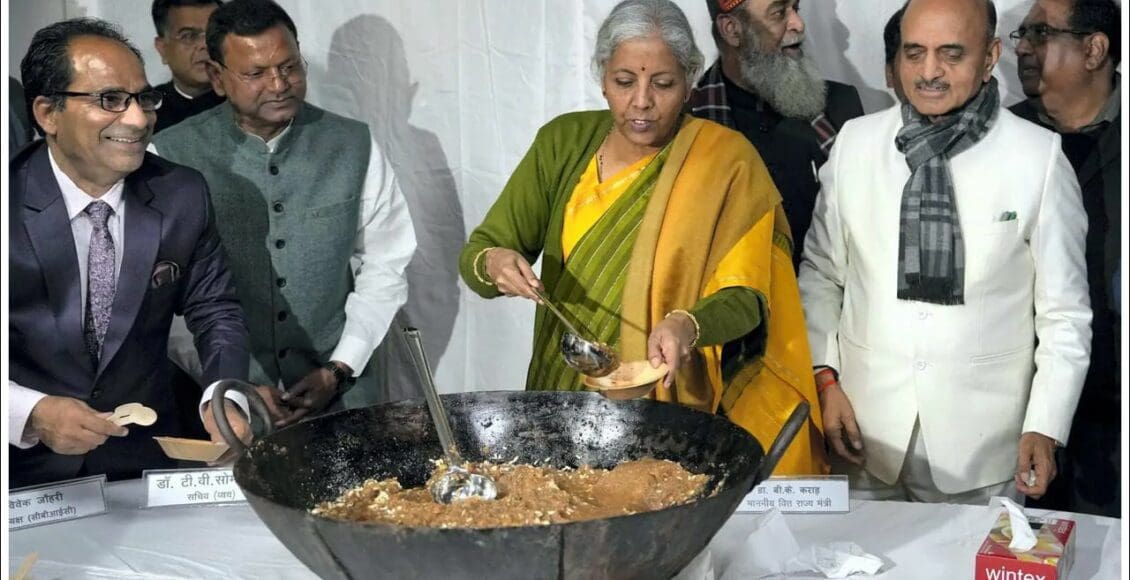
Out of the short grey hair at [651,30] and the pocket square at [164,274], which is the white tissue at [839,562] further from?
the pocket square at [164,274]

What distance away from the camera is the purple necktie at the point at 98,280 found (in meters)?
2.96

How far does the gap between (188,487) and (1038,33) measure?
2.31 m

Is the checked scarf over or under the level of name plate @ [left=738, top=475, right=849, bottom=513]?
over

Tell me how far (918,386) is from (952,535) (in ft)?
2.42

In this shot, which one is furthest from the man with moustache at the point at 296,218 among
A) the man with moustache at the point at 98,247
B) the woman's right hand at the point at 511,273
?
the woman's right hand at the point at 511,273

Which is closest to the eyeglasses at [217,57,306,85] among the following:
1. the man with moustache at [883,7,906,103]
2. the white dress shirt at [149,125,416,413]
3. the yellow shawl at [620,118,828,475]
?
the white dress shirt at [149,125,416,413]

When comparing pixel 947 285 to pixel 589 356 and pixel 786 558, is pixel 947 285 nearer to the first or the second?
pixel 589 356

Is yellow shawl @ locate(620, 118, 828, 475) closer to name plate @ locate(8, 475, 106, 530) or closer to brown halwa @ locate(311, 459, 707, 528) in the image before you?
brown halwa @ locate(311, 459, 707, 528)

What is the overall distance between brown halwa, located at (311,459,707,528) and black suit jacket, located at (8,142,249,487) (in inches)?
34.8

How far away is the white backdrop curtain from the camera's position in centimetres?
364

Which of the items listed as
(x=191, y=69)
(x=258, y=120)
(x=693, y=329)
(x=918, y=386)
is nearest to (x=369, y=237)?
(x=258, y=120)

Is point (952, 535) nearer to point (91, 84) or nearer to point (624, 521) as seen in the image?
point (624, 521)

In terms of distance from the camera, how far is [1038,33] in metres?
3.33

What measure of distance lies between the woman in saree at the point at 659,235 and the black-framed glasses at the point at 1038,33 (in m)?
0.86
